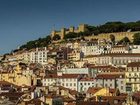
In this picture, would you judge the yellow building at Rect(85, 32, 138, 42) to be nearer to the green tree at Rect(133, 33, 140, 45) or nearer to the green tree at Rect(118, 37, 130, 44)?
the green tree at Rect(118, 37, 130, 44)

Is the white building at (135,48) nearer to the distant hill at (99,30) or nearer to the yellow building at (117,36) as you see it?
the yellow building at (117,36)

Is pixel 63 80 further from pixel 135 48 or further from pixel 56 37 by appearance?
pixel 56 37

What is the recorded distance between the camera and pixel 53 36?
316 feet

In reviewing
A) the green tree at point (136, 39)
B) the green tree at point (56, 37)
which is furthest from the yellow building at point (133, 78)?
the green tree at point (56, 37)

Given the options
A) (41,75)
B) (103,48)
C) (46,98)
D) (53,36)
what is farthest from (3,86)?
(53,36)

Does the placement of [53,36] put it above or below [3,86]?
above

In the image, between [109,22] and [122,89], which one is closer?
[122,89]

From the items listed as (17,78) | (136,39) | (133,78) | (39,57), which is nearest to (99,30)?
(136,39)

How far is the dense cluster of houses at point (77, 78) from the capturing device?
36.4 meters

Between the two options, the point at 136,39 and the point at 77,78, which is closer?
the point at 77,78

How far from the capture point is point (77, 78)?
49594 millimetres

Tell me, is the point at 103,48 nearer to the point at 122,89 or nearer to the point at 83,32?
the point at 83,32

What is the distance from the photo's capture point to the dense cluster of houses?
119 feet

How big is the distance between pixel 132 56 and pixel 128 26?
94.4 ft
